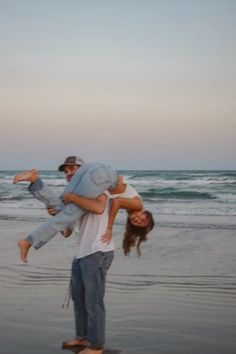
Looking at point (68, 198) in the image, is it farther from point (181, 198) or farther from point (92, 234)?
point (181, 198)

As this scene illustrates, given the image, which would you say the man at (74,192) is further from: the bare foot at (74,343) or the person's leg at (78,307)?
the bare foot at (74,343)

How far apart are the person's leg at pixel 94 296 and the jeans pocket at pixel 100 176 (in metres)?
0.58

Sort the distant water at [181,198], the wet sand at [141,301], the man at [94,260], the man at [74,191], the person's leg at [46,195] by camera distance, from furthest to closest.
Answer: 1. the distant water at [181,198]
2. the wet sand at [141,301]
3. the person's leg at [46,195]
4. the man at [94,260]
5. the man at [74,191]

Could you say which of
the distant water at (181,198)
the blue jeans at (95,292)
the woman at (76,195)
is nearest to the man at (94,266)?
the blue jeans at (95,292)

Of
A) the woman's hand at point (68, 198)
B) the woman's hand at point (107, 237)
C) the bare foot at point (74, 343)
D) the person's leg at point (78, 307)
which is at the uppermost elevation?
the woman's hand at point (68, 198)

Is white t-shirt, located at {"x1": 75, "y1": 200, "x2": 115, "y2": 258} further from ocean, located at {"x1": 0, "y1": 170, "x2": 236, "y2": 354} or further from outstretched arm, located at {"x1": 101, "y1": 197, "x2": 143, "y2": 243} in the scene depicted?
ocean, located at {"x1": 0, "y1": 170, "x2": 236, "y2": 354}

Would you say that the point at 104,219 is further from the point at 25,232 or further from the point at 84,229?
the point at 25,232

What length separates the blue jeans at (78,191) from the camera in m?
3.89

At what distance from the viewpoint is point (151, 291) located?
20.5 ft

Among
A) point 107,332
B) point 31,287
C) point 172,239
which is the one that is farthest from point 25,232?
point 107,332

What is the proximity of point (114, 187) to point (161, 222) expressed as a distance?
11059 mm

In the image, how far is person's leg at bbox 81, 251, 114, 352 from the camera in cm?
403

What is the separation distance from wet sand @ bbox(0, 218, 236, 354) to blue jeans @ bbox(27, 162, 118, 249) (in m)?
1.03

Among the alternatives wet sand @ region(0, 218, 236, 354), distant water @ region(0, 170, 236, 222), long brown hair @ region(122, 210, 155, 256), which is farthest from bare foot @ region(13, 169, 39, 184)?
distant water @ region(0, 170, 236, 222)
